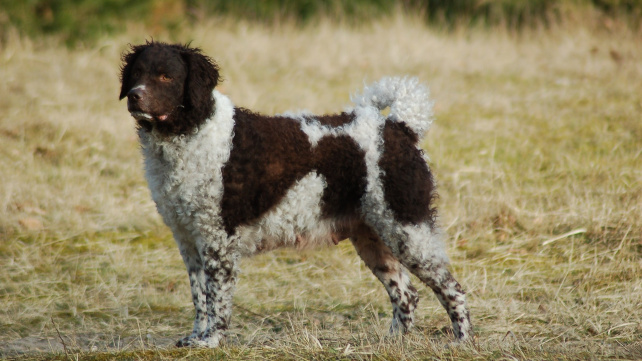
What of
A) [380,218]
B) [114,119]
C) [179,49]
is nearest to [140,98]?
[179,49]

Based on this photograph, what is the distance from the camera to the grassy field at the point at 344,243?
16.6 feet

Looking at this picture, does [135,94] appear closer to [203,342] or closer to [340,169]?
[340,169]

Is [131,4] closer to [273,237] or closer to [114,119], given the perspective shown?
[114,119]

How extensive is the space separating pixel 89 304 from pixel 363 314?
220cm

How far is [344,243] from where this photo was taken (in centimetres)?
700

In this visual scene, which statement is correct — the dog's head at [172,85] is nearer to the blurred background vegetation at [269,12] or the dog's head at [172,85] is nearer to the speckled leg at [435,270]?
the speckled leg at [435,270]

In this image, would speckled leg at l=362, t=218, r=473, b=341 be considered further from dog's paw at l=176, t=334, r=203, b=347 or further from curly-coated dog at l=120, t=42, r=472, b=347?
dog's paw at l=176, t=334, r=203, b=347

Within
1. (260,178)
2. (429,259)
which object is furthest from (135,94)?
(429,259)

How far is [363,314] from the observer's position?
5680 millimetres

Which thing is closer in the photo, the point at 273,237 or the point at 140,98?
the point at 140,98

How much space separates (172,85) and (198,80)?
171mm

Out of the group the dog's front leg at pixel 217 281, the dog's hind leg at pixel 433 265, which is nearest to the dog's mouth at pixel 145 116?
the dog's front leg at pixel 217 281

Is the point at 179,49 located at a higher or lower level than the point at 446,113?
higher

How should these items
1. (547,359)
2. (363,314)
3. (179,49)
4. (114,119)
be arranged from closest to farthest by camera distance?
(547,359) < (179,49) < (363,314) < (114,119)
